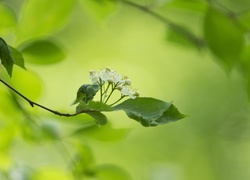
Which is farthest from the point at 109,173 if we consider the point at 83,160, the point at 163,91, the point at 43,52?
the point at 163,91

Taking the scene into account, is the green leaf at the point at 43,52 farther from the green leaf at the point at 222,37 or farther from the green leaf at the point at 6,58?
the green leaf at the point at 6,58

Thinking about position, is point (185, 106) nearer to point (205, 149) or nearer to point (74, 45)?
point (205, 149)

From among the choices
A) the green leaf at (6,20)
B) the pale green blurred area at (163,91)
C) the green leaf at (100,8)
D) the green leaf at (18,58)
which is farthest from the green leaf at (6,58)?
the pale green blurred area at (163,91)

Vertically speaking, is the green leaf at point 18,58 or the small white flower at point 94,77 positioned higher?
the small white flower at point 94,77

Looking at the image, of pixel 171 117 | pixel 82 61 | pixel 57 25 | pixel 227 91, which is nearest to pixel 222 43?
pixel 57 25

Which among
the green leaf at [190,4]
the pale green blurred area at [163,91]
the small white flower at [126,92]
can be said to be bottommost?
the small white flower at [126,92]

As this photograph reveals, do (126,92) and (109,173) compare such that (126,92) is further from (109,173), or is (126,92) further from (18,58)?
(109,173)

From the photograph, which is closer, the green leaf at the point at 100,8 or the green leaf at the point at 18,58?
the green leaf at the point at 18,58

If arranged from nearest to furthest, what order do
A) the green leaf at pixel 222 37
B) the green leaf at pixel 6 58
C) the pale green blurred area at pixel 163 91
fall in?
the green leaf at pixel 6 58 < the green leaf at pixel 222 37 < the pale green blurred area at pixel 163 91
